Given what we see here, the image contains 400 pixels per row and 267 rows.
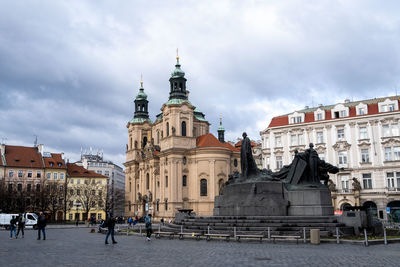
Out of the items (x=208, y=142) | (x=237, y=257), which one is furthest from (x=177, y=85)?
(x=237, y=257)

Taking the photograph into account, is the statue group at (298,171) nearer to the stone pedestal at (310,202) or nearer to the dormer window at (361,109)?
the stone pedestal at (310,202)

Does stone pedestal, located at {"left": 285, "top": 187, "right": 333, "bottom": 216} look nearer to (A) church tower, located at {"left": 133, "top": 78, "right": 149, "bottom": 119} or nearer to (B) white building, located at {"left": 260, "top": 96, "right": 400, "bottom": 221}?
(B) white building, located at {"left": 260, "top": 96, "right": 400, "bottom": 221}

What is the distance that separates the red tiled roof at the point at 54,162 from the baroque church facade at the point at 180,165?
17409 millimetres

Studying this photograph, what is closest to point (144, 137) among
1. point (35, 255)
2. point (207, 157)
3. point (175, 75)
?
point (175, 75)

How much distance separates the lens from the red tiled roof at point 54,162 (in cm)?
8096

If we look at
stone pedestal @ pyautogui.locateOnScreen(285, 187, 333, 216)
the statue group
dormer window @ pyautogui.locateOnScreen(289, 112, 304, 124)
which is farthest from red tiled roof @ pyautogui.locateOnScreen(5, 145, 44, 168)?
stone pedestal @ pyautogui.locateOnScreen(285, 187, 333, 216)

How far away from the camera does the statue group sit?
70.3 feet

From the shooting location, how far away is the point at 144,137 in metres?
85.5

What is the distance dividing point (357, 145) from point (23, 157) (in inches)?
2456

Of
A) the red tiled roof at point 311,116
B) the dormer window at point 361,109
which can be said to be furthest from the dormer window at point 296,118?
the dormer window at point 361,109

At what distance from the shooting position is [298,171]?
21.8 meters

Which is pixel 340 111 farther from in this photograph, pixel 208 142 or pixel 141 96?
pixel 141 96

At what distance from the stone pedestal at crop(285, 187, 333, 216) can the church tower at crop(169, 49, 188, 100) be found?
53795 millimetres

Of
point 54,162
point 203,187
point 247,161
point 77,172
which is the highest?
point 54,162
